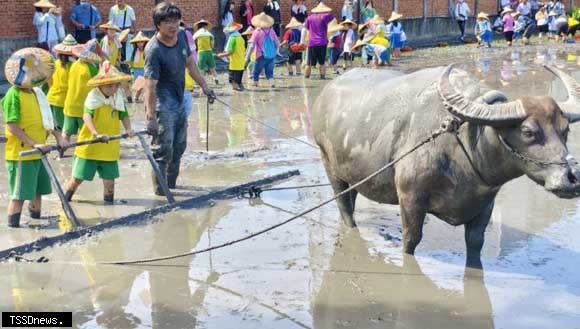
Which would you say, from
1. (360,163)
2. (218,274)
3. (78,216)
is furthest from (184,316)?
(78,216)

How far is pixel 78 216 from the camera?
26.5 feet

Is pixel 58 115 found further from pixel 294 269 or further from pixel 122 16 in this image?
pixel 122 16

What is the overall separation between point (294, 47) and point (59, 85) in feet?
34.5

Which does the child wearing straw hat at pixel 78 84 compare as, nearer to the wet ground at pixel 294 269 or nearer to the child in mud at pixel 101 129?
the wet ground at pixel 294 269

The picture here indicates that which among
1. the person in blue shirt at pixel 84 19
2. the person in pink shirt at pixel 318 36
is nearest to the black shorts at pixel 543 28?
the person in pink shirt at pixel 318 36

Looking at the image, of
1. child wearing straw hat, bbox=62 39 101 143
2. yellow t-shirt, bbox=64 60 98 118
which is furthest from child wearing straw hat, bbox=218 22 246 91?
yellow t-shirt, bbox=64 60 98 118

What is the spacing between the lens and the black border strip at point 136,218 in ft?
22.4

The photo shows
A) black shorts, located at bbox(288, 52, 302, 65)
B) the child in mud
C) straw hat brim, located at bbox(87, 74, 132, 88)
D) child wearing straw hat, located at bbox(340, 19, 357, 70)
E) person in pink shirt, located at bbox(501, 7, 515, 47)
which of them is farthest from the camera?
person in pink shirt, located at bbox(501, 7, 515, 47)

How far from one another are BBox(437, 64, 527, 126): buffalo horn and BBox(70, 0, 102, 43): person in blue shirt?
1510 centimetres

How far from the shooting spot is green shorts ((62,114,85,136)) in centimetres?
1008

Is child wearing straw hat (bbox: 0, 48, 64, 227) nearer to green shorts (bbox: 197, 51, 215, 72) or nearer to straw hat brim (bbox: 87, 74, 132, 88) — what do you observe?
straw hat brim (bbox: 87, 74, 132, 88)

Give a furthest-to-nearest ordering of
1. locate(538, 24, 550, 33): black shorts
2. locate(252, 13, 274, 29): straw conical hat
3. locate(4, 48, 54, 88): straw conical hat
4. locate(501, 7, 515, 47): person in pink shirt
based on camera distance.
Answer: locate(538, 24, 550, 33): black shorts, locate(501, 7, 515, 47): person in pink shirt, locate(252, 13, 274, 29): straw conical hat, locate(4, 48, 54, 88): straw conical hat

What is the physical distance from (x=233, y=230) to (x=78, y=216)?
1582mm

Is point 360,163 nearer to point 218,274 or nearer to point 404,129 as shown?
point 404,129
